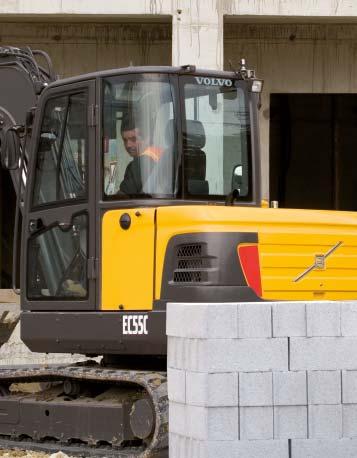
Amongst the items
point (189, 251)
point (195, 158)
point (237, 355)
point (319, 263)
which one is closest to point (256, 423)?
point (237, 355)

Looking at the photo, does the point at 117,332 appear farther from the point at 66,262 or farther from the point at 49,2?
the point at 49,2

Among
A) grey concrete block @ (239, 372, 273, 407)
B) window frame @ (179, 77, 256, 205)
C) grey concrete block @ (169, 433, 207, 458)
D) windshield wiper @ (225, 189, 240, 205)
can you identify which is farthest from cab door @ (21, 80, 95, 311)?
grey concrete block @ (239, 372, 273, 407)

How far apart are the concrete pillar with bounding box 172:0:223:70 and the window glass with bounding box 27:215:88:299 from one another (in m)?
10.5

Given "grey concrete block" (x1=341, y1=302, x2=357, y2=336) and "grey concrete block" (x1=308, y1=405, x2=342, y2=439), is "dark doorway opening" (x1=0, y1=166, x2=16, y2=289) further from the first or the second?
"grey concrete block" (x1=308, y1=405, x2=342, y2=439)

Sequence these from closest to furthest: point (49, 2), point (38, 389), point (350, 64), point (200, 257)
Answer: point (200, 257), point (38, 389), point (49, 2), point (350, 64)

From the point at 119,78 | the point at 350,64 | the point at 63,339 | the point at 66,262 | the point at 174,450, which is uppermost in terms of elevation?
the point at 350,64

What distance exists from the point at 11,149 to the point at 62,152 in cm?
57

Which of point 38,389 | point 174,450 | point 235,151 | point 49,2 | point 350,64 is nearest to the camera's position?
point 174,450

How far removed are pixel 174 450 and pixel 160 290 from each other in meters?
1.45

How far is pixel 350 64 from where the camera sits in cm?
2308

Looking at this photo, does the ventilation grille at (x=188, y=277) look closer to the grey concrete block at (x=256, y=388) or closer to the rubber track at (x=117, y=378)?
the rubber track at (x=117, y=378)

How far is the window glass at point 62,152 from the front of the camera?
9.26 metres

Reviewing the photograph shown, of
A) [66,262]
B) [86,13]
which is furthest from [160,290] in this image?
[86,13]

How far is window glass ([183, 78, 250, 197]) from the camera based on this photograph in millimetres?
8992
